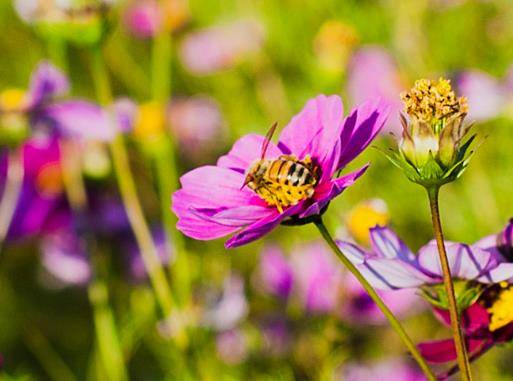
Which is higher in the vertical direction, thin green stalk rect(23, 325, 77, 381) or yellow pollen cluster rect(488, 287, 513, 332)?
yellow pollen cluster rect(488, 287, 513, 332)

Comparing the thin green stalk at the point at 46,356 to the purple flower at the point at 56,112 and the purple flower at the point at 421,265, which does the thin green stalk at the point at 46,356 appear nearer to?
the purple flower at the point at 56,112

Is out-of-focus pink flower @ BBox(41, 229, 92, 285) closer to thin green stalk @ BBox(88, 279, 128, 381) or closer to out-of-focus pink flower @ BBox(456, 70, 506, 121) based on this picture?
thin green stalk @ BBox(88, 279, 128, 381)

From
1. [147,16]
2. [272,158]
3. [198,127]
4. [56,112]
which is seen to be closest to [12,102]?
[56,112]

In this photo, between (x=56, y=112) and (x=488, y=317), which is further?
(x=56, y=112)

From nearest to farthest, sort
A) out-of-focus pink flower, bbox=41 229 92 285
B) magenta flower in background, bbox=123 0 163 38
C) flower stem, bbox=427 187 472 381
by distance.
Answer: flower stem, bbox=427 187 472 381 < out-of-focus pink flower, bbox=41 229 92 285 < magenta flower in background, bbox=123 0 163 38

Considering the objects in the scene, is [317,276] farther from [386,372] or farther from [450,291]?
[450,291]

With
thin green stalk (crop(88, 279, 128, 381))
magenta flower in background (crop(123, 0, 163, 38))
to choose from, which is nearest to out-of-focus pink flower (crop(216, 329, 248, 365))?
thin green stalk (crop(88, 279, 128, 381))
